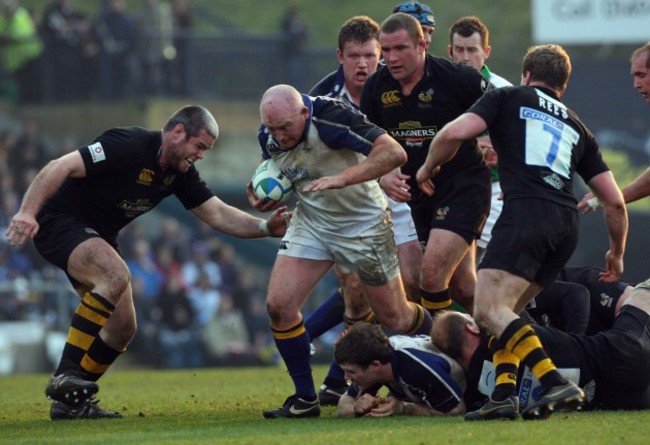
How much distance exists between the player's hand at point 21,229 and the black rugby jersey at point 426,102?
263cm

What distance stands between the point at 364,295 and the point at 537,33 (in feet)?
47.1

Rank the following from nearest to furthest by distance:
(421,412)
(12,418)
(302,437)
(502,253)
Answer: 1. (302,437)
2. (502,253)
3. (421,412)
4. (12,418)

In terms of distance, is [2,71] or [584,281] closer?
[584,281]

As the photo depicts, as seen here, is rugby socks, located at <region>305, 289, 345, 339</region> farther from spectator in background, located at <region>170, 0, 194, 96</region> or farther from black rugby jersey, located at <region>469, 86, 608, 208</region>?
spectator in background, located at <region>170, 0, 194, 96</region>

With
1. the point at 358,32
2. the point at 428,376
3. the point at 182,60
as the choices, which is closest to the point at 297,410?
the point at 428,376

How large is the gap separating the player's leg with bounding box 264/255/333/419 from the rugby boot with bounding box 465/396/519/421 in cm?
Result: 137

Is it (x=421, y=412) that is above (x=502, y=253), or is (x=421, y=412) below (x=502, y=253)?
below

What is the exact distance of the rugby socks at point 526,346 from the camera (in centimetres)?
815

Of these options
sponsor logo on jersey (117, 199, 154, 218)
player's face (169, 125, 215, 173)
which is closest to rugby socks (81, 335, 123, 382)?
sponsor logo on jersey (117, 199, 154, 218)

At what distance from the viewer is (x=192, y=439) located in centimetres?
788

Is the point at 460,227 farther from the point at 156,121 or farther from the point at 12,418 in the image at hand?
the point at 156,121

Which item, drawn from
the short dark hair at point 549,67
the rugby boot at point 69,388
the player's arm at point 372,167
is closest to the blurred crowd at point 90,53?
the rugby boot at point 69,388

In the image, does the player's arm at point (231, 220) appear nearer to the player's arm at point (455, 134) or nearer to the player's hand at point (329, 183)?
the player's hand at point (329, 183)

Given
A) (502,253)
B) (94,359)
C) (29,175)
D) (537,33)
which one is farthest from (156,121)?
(502,253)
